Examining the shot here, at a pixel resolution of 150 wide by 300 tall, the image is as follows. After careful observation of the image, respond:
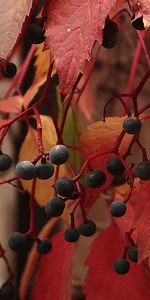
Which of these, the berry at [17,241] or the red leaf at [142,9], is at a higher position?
the red leaf at [142,9]

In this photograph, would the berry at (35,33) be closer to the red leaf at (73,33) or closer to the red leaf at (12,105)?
the red leaf at (73,33)

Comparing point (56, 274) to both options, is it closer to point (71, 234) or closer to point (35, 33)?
point (71, 234)

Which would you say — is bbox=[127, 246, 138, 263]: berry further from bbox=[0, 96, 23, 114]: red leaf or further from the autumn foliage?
bbox=[0, 96, 23, 114]: red leaf

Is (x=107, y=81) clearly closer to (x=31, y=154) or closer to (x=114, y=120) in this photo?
(x=31, y=154)

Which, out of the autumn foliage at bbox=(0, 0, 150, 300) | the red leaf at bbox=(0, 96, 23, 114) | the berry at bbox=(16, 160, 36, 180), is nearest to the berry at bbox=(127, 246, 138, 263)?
the autumn foliage at bbox=(0, 0, 150, 300)

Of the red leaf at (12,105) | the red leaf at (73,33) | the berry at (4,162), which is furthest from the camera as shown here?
the red leaf at (12,105)

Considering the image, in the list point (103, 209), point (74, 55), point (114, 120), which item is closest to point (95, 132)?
point (114, 120)

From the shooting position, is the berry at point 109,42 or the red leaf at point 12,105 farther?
the red leaf at point 12,105

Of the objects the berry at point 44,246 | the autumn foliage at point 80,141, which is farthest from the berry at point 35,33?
the berry at point 44,246

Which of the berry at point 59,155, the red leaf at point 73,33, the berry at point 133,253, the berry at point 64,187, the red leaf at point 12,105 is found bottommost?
the berry at point 133,253
